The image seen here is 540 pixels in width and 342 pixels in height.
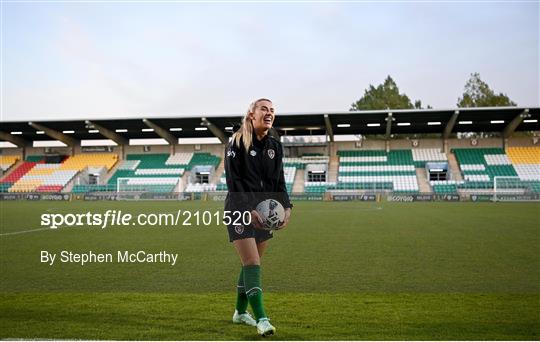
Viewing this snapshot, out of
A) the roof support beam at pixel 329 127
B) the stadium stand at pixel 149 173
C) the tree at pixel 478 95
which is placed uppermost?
the tree at pixel 478 95

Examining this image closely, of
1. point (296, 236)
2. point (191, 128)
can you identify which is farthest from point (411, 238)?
point (191, 128)

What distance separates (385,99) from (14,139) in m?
45.1

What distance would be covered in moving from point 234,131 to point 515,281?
14.5ft

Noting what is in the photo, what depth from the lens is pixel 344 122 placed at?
134ft

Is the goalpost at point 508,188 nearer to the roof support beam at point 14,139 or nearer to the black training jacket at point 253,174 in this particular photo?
the black training jacket at point 253,174

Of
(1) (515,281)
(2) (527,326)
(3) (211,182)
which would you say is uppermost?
(3) (211,182)

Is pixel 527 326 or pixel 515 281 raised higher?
pixel 515 281

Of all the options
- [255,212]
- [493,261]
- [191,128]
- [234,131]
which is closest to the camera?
[255,212]

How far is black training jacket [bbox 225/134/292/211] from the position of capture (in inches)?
158

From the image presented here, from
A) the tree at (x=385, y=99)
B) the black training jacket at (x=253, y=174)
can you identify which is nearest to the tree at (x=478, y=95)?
the tree at (x=385, y=99)

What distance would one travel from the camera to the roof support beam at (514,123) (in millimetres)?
37175

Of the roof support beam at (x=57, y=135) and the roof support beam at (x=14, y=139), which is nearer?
the roof support beam at (x=57, y=135)

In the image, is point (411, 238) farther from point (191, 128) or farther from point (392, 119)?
point (191, 128)

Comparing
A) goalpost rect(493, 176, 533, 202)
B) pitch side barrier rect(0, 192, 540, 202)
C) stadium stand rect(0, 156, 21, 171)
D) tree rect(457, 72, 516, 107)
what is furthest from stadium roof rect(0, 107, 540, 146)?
tree rect(457, 72, 516, 107)
